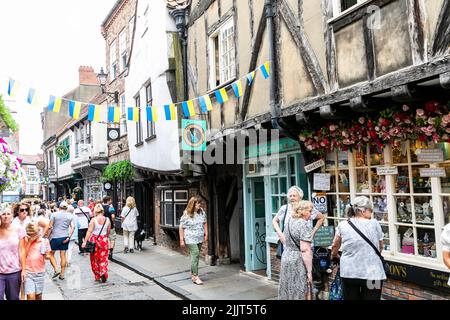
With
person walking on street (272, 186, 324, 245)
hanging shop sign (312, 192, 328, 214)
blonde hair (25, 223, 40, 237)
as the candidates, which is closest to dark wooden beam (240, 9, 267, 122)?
hanging shop sign (312, 192, 328, 214)

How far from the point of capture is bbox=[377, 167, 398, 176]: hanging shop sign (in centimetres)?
522

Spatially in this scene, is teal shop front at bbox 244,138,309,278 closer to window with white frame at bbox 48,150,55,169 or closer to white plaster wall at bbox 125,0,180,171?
white plaster wall at bbox 125,0,180,171

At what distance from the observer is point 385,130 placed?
5.07 metres

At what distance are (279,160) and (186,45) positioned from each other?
4.32m

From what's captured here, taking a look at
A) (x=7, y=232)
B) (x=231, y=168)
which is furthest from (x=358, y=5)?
(x=7, y=232)

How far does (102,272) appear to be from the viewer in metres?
8.53

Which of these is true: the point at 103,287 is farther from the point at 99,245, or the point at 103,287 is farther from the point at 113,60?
the point at 113,60

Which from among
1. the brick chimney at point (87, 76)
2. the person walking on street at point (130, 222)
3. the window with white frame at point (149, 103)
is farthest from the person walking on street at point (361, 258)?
the brick chimney at point (87, 76)

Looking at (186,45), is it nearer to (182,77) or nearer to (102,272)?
(182,77)

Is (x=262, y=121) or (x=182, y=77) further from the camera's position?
(x=182, y=77)

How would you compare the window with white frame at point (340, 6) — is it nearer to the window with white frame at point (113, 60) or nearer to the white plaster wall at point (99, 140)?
the window with white frame at point (113, 60)

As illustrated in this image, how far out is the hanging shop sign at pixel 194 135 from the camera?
881 cm

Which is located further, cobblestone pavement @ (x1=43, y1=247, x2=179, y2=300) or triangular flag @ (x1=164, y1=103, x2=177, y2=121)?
triangular flag @ (x1=164, y1=103, x2=177, y2=121)

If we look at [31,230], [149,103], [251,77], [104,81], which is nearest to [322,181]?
[251,77]
